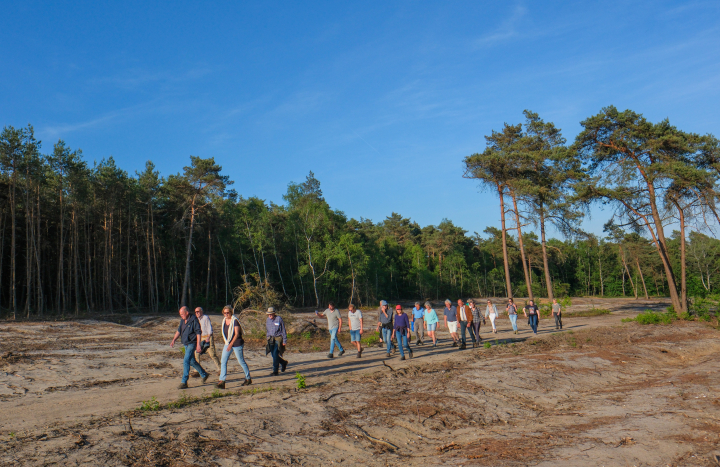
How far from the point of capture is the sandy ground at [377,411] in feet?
18.2

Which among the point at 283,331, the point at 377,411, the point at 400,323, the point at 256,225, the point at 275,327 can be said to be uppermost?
the point at 256,225

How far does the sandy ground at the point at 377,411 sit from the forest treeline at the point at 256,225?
9041 millimetres

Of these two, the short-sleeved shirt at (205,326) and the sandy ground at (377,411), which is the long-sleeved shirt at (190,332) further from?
the sandy ground at (377,411)

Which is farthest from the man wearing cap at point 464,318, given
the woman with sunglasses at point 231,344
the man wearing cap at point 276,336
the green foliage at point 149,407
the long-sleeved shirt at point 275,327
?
the green foliage at point 149,407

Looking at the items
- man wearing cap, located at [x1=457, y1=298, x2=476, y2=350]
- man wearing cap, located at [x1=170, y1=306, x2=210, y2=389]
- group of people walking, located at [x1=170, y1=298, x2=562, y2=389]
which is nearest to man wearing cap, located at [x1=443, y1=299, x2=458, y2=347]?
group of people walking, located at [x1=170, y1=298, x2=562, y2=389]

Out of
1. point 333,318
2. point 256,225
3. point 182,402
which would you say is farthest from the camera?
point 256,225

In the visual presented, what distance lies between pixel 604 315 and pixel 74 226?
1676 inches

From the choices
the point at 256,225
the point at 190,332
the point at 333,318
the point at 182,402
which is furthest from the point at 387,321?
the point at 256,225

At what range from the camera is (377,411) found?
7582 mm

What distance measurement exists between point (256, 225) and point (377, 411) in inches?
1583

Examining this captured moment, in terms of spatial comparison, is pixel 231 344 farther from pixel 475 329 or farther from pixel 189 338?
pixel 475 329

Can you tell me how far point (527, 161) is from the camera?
31.3 metres

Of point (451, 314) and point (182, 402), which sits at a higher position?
point (451, 314)

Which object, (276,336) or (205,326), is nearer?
(205,326)
